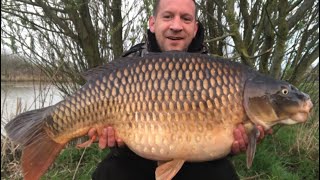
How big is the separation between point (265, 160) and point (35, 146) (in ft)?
5.23

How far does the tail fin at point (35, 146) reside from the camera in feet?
5.41

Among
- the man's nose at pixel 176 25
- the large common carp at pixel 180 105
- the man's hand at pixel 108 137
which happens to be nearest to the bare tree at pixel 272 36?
the man's nose at pixel 176 25

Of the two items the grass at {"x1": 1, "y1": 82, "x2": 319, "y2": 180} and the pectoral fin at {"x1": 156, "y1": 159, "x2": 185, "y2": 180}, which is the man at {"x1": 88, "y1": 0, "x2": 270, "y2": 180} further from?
the grass at {"x1": 1, "y1": 82, "x2": 319, "y2": 180}

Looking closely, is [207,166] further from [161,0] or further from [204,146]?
[161,0]

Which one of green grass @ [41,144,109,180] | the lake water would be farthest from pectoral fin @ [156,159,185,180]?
the lake water

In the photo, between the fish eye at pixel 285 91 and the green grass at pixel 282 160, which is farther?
the green grass at pixel 282 160

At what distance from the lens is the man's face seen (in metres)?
1.96

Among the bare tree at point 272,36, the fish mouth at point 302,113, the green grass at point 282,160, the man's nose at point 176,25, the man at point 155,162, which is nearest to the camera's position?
the fish mouth at point 302,113

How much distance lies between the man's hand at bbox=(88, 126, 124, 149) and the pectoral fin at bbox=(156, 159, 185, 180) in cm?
18

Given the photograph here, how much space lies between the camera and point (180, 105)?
1.51 meters

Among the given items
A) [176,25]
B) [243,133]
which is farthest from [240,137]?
[176,25]

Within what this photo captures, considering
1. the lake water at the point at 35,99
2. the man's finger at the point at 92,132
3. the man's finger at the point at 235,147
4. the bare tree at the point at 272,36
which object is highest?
the bare tree at the point at 272,36

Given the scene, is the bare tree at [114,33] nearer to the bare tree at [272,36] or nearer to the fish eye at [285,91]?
the bare tree at [272,36]

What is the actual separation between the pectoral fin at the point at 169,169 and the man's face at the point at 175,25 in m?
0.59
